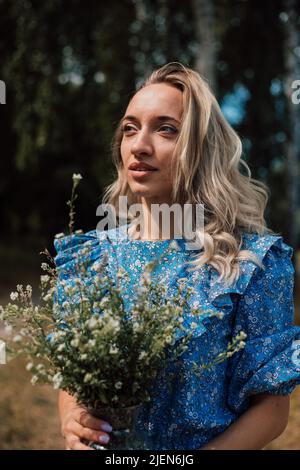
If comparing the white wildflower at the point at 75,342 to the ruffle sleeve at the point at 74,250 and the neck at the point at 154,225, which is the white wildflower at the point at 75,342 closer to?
the ruffle sleeve at the point at 74,250

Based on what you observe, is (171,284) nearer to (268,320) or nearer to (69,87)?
(268,320)

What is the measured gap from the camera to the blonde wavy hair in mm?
1827

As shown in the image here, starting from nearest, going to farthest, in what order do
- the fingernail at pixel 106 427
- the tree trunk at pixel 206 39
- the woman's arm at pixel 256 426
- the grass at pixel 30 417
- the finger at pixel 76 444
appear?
1. the fingernail at pixel 106 427
2. the finger at pixel 76 444
3. the woman's arm at pixel 256 426
4. the grass at pixel 30 417
5. the tree trunk at pixel 206 39

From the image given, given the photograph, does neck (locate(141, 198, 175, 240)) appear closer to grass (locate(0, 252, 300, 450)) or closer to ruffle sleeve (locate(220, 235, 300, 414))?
ruffle sleeve (locate(220, 235, 300, 414))

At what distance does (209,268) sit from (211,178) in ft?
1.10

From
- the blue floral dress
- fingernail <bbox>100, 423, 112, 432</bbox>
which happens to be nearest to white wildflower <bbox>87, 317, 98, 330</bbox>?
fingernail <bbox>100, 423, 112, 432</bbox>

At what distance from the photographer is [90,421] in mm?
1422

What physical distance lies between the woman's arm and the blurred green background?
12.6 feet

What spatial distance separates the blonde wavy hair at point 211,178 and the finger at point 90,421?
609 mm

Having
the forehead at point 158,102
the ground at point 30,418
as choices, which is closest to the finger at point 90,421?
the forehead at point 158,102

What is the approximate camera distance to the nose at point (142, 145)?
1819 millimetres

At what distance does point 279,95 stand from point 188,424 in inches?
279

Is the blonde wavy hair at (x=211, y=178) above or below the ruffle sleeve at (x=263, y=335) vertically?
above

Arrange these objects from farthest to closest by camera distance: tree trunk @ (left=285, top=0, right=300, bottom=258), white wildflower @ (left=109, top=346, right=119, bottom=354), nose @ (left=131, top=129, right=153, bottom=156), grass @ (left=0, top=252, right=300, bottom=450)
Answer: tree trunk @ (left=285, top=0, right=300, bottom=258), grass @ (left=0, top=252, right=300, bottom=450), nose @ (left=131, top=129, right=153, bottom=156), white wildflower @ (left=109, top=346, right=119, bottom=354)
